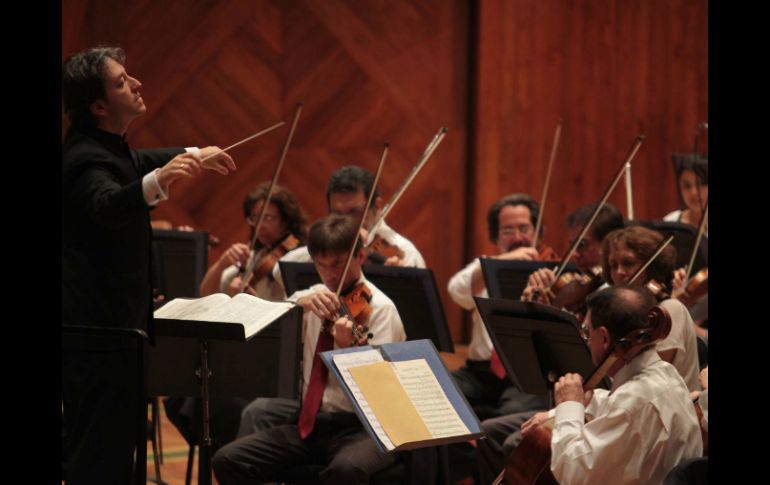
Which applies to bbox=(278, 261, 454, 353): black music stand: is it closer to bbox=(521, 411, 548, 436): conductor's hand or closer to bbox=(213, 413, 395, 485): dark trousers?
bbox=(213, 413, 395, 485): dark trousers

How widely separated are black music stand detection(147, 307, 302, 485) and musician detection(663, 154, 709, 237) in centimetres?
269

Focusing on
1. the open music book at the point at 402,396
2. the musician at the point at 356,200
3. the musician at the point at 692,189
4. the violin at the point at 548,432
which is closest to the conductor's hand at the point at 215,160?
the open music book at the point at 402,396

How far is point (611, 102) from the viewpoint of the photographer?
24.2 feet

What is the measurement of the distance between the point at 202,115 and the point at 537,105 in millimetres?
2919

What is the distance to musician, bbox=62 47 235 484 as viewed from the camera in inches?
103

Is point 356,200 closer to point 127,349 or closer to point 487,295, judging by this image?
point 487,295

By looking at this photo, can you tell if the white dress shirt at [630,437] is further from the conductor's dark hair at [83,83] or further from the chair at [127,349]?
the conductor's dark hair at [83,83]

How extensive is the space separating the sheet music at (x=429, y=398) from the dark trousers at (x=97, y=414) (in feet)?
2.36

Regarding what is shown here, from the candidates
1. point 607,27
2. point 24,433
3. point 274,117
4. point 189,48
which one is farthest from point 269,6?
point 24,433

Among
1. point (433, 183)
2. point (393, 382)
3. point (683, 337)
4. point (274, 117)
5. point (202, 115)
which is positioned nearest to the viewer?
point (393, 382)

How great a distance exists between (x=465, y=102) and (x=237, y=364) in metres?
4.41

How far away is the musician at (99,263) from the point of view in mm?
2625

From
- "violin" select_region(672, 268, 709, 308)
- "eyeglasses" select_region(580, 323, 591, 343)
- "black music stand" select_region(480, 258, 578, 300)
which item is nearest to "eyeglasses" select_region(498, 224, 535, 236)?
"black music stand" select_region(480, 258, 578, 300)
